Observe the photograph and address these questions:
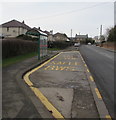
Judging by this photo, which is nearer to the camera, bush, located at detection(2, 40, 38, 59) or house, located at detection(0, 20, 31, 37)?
bush, located at detection(2, 40, 38, 59)

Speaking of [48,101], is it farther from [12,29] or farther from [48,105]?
[12,29]

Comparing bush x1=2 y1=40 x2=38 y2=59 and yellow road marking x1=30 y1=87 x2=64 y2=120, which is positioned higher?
bush x1=2 y1=40 x2=38 y2=59

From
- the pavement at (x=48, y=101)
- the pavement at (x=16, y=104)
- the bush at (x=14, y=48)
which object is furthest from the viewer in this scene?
the bush at (x=14, y=48)

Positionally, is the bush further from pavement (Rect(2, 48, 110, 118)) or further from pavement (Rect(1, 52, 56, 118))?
pavement (Rect(1, 52, 56, 118))

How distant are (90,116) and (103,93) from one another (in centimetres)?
210

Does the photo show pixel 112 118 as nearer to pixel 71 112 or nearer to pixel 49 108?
pixel 71 112

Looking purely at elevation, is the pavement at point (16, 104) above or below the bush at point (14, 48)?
below

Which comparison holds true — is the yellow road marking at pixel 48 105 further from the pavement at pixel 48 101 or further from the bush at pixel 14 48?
the bush at pixel 14 48

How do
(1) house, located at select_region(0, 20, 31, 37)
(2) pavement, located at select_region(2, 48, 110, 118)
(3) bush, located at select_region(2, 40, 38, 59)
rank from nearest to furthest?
(2) pavement, located at select_region(2, 48, 110, 118) < (3) bush, located at select_region(2, 40, 38, 59) < (1) house, located at select_region(0, 20, 31, 37)

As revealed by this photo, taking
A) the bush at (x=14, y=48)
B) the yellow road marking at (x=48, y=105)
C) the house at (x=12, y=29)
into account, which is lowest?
the yellow road marking at (x=48, y=105)

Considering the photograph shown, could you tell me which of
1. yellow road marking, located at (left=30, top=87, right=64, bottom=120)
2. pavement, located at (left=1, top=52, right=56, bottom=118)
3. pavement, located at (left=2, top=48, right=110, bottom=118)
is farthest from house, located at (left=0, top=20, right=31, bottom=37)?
yellow road marking, located at (left=30, top=87, right=64, bottom=120)

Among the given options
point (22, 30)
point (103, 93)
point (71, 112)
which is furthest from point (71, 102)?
point (22, 30)

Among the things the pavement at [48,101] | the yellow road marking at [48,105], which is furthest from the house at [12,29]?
the yellow road marking at [48,105]

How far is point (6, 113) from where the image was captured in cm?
404
